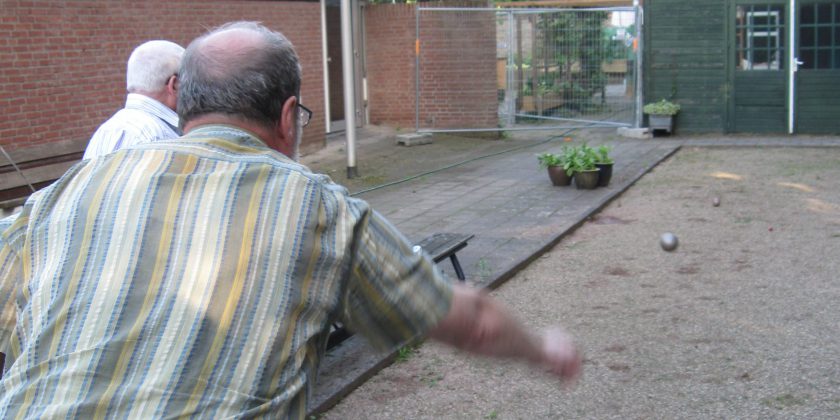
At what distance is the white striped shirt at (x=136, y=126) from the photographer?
4180mm

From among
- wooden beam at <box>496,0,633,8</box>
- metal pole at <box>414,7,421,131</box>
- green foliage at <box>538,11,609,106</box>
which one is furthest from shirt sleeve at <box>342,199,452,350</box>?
wooden beam at <box>496,0,633,8</box>

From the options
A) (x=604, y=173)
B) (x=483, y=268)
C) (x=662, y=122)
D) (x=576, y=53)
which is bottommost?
(x=483, y=268)

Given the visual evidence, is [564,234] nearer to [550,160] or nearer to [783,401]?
[550,160]

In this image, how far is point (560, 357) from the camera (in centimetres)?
211

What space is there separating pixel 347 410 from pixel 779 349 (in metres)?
2.63

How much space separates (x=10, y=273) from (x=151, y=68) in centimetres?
248

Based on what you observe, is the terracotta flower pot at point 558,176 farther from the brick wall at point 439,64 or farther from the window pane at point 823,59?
the window pane at point 823,59

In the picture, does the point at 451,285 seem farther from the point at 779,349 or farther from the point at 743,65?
the point at 743,65

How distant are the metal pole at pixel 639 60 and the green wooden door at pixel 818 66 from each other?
2.60 m

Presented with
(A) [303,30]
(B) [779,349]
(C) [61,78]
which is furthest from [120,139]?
(A) [303,30]

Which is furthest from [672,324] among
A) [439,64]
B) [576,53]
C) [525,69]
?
[525,69]

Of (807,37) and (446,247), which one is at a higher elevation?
(807,37)

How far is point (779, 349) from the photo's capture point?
5.75 meters

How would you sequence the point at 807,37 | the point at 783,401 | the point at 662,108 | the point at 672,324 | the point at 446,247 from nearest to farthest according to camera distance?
the point at 783,401 < the point at 672,324 < the point at 446,247 < the point at 807,37 < the point at 662,108
